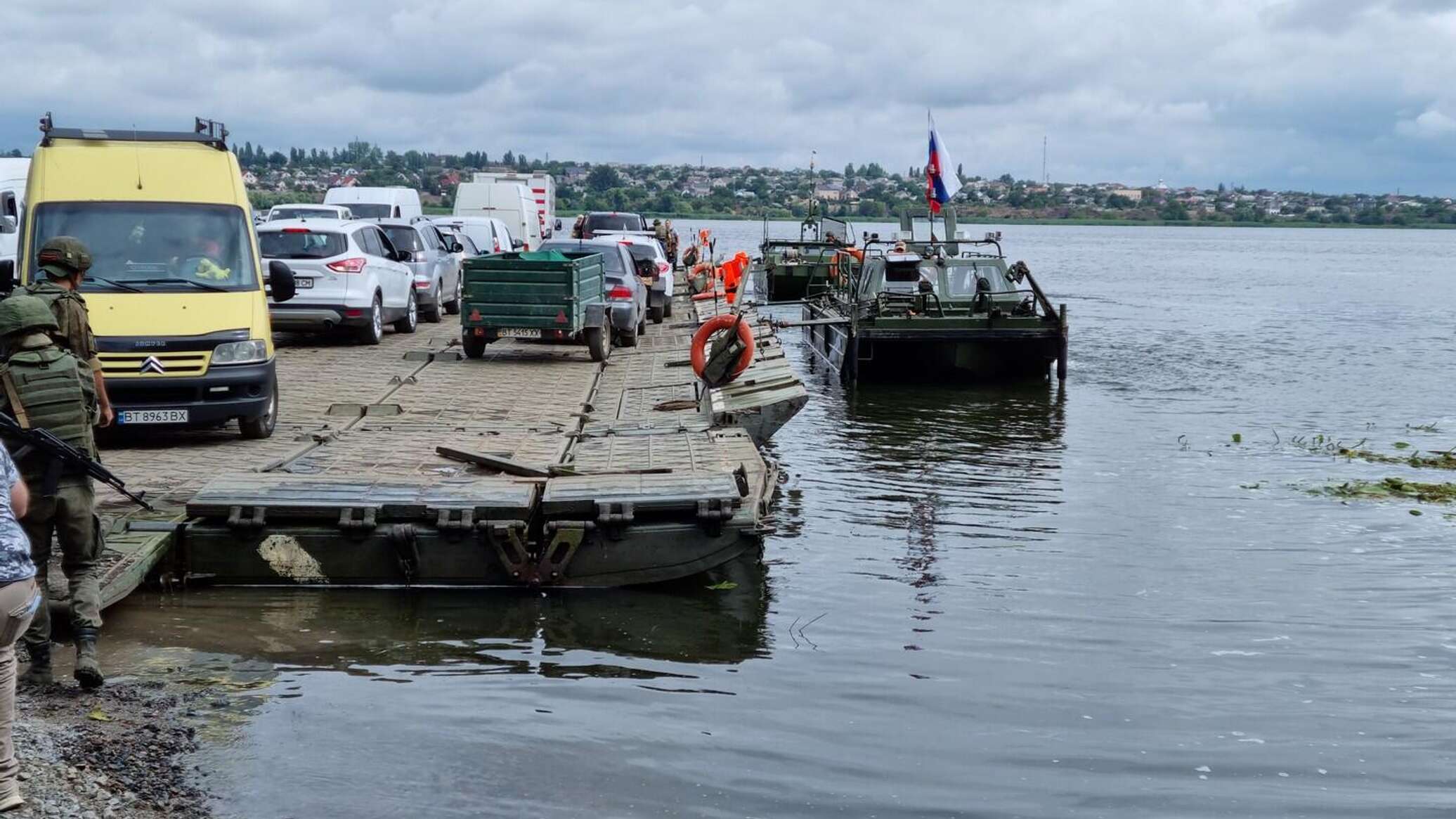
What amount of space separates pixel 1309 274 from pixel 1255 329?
47381 mm

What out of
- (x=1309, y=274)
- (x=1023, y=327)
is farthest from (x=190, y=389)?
(x=1309, y=274)

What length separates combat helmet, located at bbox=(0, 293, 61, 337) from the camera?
696 centimetres

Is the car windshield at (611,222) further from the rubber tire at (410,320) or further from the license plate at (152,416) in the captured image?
the license plate at (152,416)

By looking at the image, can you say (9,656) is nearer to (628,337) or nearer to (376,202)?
(628,337)

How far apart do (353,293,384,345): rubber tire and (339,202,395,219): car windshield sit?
45.3ft

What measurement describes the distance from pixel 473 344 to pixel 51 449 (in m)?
12.9

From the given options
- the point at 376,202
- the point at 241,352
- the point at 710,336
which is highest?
the point at 376,202

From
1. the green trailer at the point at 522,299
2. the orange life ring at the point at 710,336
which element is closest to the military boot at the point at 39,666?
the orange life ring at the point at 710,336

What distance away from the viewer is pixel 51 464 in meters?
6.86

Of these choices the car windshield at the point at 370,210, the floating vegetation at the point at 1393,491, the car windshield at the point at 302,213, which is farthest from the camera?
the car windshield at the point at 370,210

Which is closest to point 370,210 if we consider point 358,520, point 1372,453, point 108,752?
point 1372,453

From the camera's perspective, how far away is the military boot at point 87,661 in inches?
281

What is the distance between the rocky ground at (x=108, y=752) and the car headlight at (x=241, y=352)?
204 inches

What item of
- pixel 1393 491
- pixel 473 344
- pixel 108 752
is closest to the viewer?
pixel 108 752
